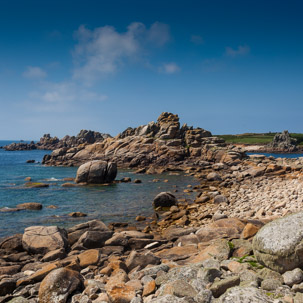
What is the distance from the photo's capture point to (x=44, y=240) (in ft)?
48.7

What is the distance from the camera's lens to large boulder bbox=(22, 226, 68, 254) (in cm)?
1451

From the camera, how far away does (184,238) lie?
14008 millimetres

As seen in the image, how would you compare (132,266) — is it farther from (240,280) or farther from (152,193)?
(152,193)

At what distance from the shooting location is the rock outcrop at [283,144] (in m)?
144

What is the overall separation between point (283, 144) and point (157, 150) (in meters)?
105

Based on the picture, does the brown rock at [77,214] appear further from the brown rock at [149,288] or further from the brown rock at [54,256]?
the brown rock at [149,288]

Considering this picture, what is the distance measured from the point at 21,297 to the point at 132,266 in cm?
403

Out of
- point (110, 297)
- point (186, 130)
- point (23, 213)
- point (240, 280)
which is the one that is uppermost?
point (186, 130)

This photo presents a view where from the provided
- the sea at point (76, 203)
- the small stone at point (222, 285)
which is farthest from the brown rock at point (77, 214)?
the small stone at point (222, 285)

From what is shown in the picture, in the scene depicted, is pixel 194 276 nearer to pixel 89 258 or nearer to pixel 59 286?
pixel 59 286

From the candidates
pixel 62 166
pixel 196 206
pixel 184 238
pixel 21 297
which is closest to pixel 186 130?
pixel 62 166

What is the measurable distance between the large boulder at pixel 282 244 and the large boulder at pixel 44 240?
1118cm

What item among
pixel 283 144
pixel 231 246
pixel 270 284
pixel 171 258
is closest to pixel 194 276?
pixel 270 284

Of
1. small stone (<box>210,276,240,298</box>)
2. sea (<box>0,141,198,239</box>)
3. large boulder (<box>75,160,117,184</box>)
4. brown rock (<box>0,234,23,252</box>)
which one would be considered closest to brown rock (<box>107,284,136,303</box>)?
small stone (<box>210,276,240,298</box>)
